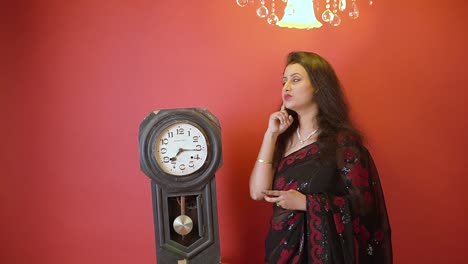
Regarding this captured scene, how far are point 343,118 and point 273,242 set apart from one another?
1.48 ft

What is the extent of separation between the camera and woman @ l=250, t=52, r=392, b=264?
1.33 metres

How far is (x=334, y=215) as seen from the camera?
1.32 m

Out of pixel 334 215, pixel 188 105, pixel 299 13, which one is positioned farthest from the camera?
pixel 188 105

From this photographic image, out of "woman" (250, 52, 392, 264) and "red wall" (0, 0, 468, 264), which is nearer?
"woman" (250, 52, 392, 264)

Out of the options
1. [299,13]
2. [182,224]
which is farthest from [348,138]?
[182,224]

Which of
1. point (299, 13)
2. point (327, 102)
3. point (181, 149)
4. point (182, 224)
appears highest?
point (299, 13)

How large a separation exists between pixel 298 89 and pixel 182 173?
45 centimetres

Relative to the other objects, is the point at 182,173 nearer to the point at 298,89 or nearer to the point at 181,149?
the point at 181,149

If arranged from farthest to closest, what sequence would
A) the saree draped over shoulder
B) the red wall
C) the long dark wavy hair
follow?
the red wall → the long dark wavy hair → the saree draped over shoulder

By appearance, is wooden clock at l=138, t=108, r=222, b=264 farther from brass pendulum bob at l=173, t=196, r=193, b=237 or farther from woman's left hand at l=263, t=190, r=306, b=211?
woman's left hand at l=263, t=190, r=306, b=211

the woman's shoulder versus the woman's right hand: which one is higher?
the woman's right hand

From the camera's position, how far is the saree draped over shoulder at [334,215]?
1.32 m

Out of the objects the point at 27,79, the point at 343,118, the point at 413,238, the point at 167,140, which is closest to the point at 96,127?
the point at 27,79

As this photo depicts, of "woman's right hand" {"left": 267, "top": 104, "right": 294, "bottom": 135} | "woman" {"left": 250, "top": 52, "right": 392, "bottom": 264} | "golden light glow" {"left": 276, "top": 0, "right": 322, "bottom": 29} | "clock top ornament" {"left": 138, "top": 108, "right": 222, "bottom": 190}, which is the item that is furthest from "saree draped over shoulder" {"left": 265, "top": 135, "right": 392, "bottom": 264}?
"golden light glow" {"left": 276, "top": 0, "right": 322, "bottom": 29}
